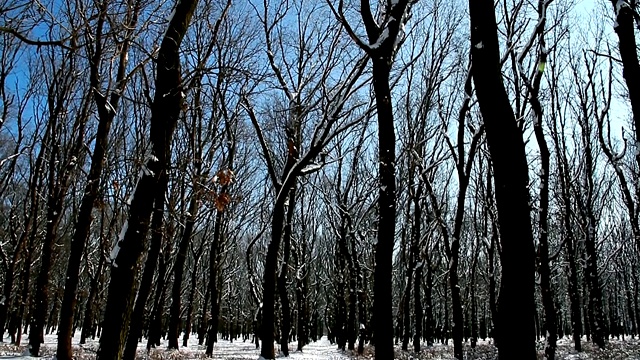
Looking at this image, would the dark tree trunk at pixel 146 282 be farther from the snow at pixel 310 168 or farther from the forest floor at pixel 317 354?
the snow at pixel 310 168

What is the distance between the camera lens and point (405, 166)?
76.1 feet

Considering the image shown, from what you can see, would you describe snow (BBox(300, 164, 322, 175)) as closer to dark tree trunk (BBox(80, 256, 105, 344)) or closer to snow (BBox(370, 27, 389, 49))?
snow (BBox(370, 27, 389, 49))

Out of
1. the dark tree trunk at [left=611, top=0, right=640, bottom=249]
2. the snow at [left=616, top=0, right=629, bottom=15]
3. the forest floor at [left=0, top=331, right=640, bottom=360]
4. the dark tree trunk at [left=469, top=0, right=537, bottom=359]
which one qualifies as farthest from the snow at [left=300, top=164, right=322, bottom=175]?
the dark tree trunk at [left=469, top=0, right=537, bottom=359]

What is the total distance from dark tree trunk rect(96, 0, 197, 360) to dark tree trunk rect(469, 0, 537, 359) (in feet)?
12.9

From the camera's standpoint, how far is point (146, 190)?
6469mm

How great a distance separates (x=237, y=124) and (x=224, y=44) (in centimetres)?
538

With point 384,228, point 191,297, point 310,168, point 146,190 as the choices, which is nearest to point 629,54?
point 384,228

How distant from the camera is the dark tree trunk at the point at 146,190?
20.2ft

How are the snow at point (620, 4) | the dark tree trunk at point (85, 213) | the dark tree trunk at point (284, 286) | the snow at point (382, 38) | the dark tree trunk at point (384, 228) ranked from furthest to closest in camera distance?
1. the dark tree trunk at point (284, 286)
2. the dark tree trunk at point (85, 213)
3. the snow at point (382, 38)
4. the snow at point (620, 4)
5. the dark tree trunk at point (384, 228)

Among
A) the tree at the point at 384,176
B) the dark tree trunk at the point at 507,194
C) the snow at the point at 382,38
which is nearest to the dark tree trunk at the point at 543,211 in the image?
the tree at the point at 384,176

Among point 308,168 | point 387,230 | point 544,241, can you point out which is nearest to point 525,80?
point 544,241

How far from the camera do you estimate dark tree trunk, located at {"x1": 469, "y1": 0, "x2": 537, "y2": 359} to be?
489 centimetres

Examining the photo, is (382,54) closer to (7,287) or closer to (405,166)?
(405,166)

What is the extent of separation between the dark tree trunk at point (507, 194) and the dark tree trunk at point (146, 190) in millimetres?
3919
